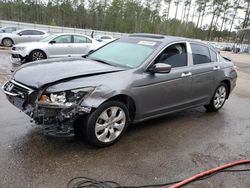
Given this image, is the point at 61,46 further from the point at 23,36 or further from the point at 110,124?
the point at 110,124

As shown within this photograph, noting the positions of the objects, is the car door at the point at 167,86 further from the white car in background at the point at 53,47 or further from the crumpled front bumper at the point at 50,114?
the white car in background at the point at 53,47

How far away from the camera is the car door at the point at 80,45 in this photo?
1221 centimetres

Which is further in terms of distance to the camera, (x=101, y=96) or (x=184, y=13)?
(x=184, y=13)

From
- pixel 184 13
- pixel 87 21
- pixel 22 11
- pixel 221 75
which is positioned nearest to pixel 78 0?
pixel 87 21

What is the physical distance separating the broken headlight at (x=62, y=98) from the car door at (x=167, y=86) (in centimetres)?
94

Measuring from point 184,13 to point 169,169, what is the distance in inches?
2829

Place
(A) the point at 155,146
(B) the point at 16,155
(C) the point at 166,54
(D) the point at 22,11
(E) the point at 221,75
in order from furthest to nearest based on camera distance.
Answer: (D) the point at 22,11 < (E) the point at 221,75 < (C) the point at 166,54 < (A) the point at 155,146 < (B) the point at 16,155

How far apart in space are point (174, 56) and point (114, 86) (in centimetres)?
157

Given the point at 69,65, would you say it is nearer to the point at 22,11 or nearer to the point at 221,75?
the point at 221,75

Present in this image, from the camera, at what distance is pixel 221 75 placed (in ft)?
18.0

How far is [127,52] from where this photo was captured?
178 inches

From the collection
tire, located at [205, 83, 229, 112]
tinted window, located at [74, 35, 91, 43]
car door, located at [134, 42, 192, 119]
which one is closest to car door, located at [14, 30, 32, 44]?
tinted window, located at [74, 35, 91, 43]

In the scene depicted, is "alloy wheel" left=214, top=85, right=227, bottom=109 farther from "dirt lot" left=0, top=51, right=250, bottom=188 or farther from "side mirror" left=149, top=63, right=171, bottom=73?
"side mirror" left=149, top=63, right=171, bottom=73

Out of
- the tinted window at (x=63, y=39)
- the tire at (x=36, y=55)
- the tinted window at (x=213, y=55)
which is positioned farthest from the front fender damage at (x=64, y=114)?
the tinted window at (x=63, y=39)
